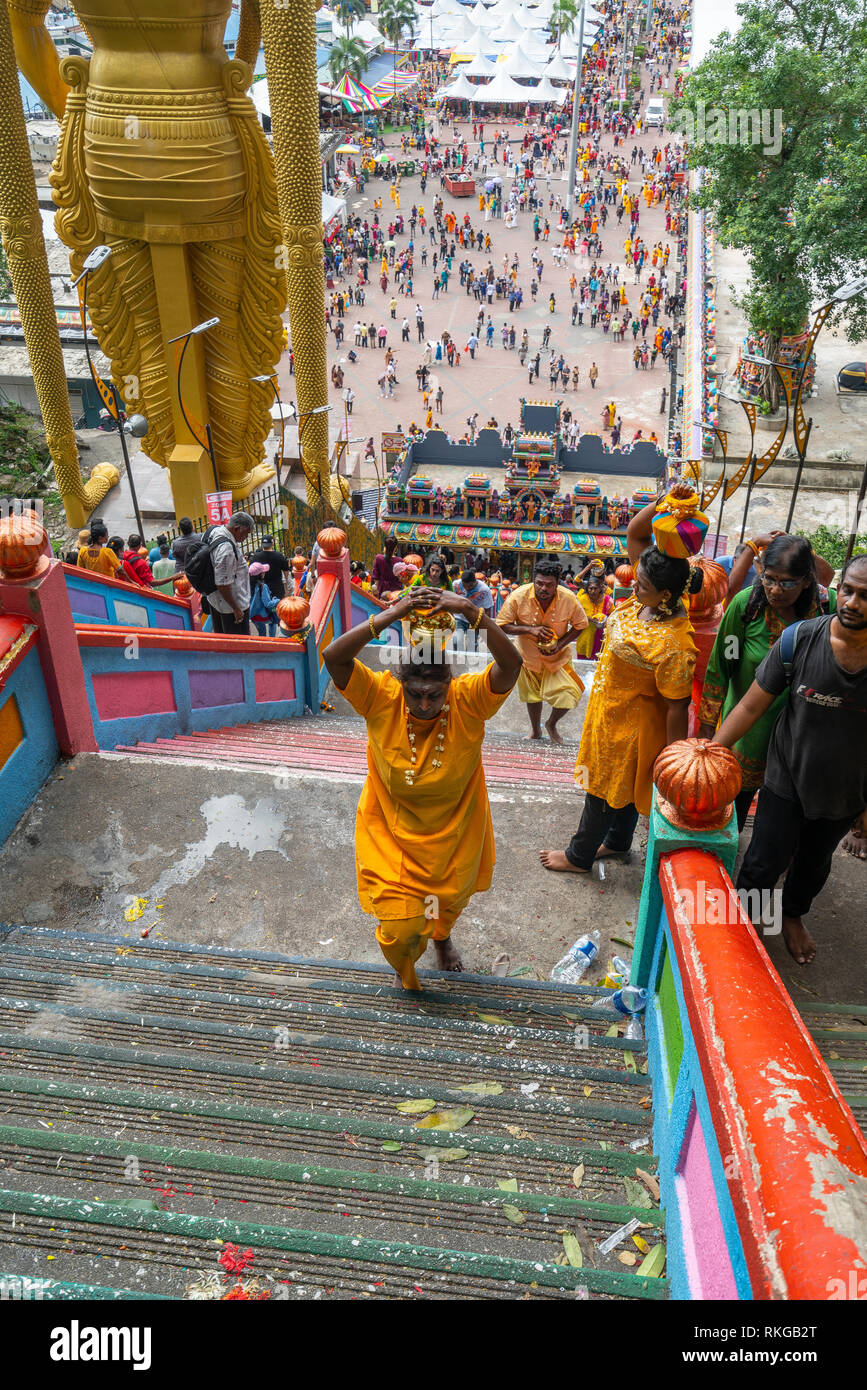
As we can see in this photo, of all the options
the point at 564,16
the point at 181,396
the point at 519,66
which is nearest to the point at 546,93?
the point at 519,66

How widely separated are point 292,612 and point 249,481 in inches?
287

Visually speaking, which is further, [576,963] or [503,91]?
[503,91]

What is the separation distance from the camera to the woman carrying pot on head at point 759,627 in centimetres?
385

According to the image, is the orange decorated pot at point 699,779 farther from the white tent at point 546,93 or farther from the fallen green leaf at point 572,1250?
the white tent at point 546,93

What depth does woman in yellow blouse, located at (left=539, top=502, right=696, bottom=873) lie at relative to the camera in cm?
415

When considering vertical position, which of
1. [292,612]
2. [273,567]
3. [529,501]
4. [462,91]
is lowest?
[529,501]

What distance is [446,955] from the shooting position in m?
4.19

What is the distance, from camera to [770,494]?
21.1 metres

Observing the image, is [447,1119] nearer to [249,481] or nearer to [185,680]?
[185,680]

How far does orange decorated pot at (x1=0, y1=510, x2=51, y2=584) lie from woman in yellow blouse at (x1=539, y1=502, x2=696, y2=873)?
100 inches

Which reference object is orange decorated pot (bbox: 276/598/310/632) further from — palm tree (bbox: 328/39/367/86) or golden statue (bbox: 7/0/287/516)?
palm tree (bbox: 328/39/367/86)

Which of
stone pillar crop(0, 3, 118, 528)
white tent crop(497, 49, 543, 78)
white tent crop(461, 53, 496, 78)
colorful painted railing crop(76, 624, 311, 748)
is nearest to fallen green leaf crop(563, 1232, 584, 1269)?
colorful painted railing crop(76, 624, 311, 748)
